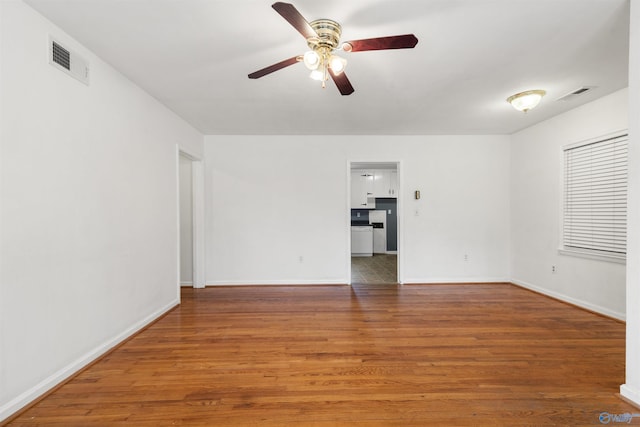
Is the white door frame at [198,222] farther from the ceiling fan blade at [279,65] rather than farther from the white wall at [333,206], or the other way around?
the ceiling fan blade at [279,65]

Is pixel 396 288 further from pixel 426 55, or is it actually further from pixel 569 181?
pixel 426 55

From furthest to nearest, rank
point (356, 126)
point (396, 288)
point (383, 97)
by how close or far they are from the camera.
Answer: point (396, 288) → point (356, 126) → point (383, 97)

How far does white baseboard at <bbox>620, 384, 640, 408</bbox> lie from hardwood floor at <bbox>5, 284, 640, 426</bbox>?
6 centimetres

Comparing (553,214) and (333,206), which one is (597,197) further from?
(333,206)

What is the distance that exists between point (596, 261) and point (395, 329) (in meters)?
2.53

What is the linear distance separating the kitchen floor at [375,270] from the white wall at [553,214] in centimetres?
201

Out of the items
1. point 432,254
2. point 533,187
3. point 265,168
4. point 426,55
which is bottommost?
point 432,254

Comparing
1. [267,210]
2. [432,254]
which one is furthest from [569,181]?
[267,210]

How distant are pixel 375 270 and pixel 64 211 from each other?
16.1 feet

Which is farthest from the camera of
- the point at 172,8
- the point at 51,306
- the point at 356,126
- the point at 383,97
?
the point at 356,126

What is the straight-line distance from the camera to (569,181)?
11.5ft

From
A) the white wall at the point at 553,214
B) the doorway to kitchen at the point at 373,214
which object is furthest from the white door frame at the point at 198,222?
the white wall at the point at 553,214

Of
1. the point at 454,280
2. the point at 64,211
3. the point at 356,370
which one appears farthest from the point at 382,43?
the point at 454,280

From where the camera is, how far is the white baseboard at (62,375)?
157 centimetres
